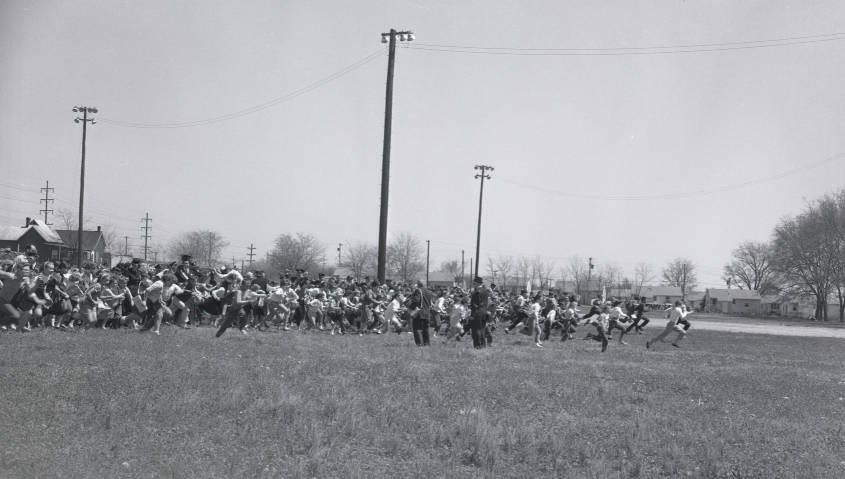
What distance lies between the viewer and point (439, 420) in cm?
940

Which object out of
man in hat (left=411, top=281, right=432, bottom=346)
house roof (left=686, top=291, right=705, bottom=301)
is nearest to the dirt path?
man in hat (left=411, top=281, right=432, bottom=346)

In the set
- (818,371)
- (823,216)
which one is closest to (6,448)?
(818,371)

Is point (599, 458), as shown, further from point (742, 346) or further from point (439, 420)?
point (742, 346)

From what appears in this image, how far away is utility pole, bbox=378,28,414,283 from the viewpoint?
1037 inches

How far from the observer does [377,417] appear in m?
9.21

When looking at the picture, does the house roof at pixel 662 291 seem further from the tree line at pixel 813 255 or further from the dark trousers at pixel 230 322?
the dark trousers at pixel 230 322

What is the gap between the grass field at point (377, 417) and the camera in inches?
289

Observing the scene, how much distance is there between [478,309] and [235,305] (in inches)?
243

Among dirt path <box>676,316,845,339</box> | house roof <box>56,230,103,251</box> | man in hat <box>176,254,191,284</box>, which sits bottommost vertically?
dirt path <box>676,316,845,339</box>

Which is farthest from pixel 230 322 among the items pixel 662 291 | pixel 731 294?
pixel 662 291

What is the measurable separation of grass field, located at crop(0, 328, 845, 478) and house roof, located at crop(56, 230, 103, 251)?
296 ft

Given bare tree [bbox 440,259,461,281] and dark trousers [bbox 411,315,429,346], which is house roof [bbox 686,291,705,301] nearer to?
bare tree [bbox 440,259,461,281]

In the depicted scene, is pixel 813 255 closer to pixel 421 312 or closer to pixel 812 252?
pixel 812 252

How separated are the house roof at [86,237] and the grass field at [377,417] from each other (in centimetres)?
9025
